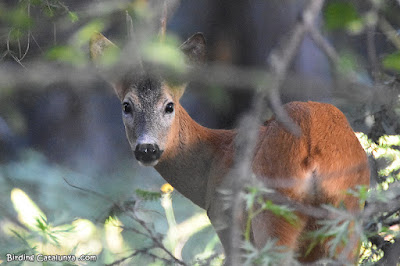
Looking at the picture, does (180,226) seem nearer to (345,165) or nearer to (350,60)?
(345,165)

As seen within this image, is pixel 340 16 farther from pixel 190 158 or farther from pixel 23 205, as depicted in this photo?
pixel 23 205

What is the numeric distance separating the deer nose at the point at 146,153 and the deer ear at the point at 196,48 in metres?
0.56

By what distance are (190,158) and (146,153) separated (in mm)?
346

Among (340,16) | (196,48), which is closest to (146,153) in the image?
(196,48)

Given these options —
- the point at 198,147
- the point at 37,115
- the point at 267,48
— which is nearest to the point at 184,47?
the point at 198,147

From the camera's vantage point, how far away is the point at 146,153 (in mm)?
2861

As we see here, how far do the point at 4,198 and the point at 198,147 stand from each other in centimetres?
244

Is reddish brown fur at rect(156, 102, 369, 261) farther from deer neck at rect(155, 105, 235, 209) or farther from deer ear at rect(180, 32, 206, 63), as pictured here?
deer ear at rect(180, 32, 206, 63)

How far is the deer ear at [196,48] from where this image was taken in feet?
10.2

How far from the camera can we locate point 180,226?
3859 millimetres

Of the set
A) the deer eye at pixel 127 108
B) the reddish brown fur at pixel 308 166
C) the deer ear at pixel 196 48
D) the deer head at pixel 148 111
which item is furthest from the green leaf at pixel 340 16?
the deer eye at pixel 127 108

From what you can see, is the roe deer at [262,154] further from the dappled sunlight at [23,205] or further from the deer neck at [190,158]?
the dappled sunlight at [23,205]

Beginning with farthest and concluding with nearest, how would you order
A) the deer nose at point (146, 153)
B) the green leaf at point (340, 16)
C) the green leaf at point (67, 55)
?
the deer nose at point (146, 153), the green leaf at point (67, 55), the green leaf at point (340, 16)

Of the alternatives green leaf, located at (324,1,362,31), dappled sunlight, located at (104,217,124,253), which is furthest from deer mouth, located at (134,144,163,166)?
green leaf, located at (324,1,362,31)
